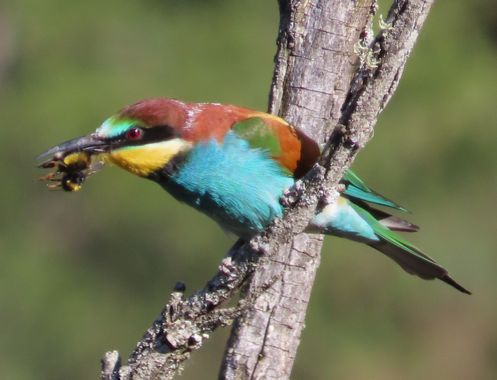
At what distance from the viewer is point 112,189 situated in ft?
23.5

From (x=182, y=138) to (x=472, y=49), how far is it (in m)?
4.28

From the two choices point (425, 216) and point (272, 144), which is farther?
point (425, 216)

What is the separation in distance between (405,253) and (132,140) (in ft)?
3.34

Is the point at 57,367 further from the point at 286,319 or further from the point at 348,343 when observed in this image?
the point at 286,319

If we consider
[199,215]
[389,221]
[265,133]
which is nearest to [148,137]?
[265,133]

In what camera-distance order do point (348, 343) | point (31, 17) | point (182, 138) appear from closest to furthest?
point (182, 138) < point (348, 343) < point (31, 17)

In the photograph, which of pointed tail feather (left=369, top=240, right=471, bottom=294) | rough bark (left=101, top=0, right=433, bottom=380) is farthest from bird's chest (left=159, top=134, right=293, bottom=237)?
pointed tail feather (left=369, top=240, right=471, bottom=294)

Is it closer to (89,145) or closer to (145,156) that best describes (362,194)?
(145,156)

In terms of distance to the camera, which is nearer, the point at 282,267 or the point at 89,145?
the point at 89,145

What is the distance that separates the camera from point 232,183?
3406mm

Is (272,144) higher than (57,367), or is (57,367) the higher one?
(57,367)

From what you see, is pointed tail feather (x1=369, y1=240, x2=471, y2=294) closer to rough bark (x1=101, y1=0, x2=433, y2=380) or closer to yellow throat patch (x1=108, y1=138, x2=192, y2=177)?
rough bark (x1=101, y1=0, x2=433, y2=380)

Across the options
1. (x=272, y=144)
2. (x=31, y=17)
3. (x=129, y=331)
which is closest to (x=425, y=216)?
(x=129, y=331)

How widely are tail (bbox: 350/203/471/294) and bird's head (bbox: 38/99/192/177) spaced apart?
0.74 meters
